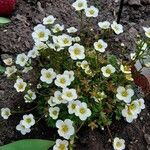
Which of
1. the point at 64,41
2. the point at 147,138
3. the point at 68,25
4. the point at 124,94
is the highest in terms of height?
the point at 64,41

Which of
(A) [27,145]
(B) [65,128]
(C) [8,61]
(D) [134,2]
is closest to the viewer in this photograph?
(A) [27,145]

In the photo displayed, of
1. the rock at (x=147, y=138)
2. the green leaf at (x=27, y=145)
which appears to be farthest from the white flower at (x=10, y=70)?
the rock at (x=147, y=138)

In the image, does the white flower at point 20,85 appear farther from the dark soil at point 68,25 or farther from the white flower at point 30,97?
the dark soil at point 68,25

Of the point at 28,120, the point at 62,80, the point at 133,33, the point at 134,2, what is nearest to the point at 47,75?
the point at 62,80

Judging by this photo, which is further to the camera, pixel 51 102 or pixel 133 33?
pixel 133 33

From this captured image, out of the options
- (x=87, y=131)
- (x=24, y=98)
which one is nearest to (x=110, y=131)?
(x=87, y=131)

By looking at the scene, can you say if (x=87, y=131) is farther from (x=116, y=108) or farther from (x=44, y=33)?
(x=44, y=33)

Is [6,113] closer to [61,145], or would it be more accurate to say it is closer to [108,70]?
[61,145]
